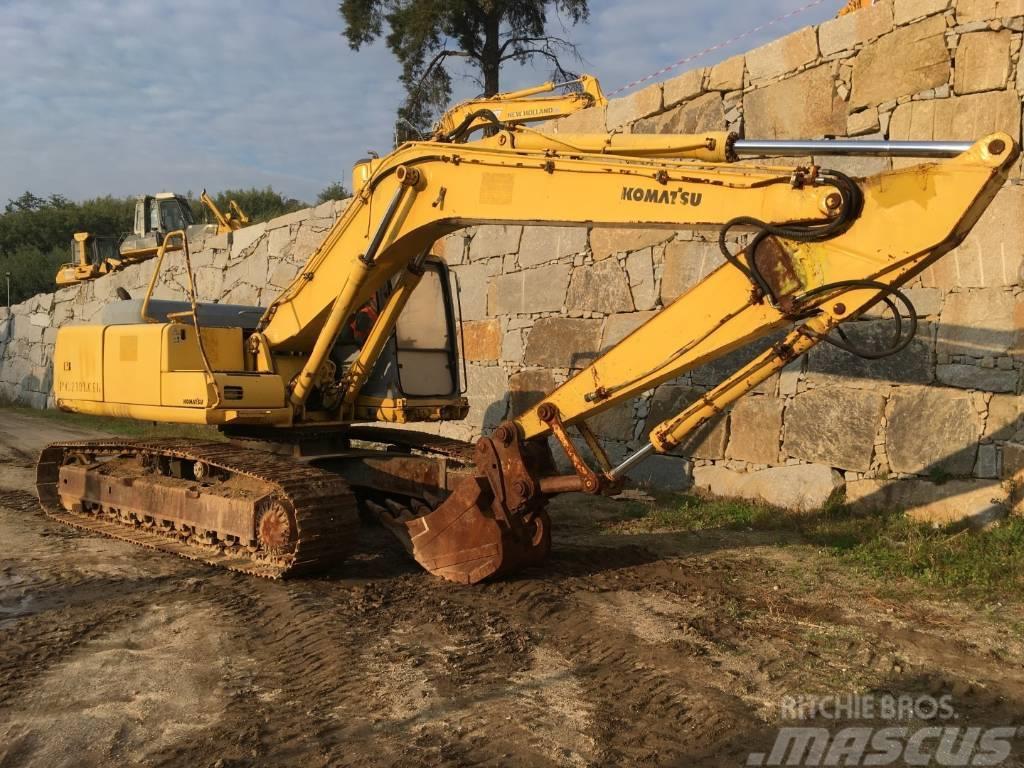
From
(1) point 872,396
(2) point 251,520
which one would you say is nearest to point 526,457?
(2) point 251,520

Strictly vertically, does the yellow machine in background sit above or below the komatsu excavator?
above

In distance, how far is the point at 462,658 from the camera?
4.30 metres

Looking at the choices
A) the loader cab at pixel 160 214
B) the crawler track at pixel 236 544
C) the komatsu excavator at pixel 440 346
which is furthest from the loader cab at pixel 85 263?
the crawler track at pixel 236 544

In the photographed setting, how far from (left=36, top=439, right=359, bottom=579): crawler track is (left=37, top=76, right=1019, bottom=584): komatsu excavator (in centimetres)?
2

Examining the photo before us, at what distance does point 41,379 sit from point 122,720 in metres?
20.8

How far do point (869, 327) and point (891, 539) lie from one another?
195 centimetres

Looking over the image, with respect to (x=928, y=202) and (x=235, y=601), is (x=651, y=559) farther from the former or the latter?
(x=928, y=202)

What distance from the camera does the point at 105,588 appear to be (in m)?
5.49
